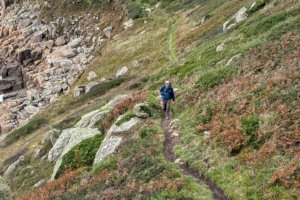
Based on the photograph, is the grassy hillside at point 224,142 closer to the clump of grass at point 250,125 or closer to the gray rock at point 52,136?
the clump of grass at point 250,125

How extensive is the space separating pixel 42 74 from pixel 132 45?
2784 cm

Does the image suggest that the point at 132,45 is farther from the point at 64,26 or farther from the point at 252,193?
the point at 252,193

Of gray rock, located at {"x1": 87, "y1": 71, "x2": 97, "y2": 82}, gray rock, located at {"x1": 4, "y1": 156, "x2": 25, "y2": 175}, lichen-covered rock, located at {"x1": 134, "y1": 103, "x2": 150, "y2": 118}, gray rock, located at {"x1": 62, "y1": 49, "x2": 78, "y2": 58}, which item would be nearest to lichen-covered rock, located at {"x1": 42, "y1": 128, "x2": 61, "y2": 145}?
gray rock, located at {"x1": 4, "y1": 156, "x2": 25, "y2": 175}

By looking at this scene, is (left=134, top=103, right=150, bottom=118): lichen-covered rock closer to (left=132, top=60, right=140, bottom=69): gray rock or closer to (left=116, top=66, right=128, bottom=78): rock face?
(left=132, top=60, right=140, bottom=69): gray rock

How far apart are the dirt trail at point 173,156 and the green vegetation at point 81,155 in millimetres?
4628

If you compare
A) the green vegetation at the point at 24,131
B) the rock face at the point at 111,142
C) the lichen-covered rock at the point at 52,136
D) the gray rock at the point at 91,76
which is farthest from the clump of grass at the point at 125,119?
the gray rock at the point at 91,76

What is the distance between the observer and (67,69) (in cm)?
5931

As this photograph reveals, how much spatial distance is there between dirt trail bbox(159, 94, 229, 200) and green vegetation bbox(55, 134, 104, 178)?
15.2 feet

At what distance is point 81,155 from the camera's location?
13.6 meters

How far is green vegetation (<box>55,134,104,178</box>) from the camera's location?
521 inches

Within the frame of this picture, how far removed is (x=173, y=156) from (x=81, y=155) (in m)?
6.41

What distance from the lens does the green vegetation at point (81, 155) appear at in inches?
521

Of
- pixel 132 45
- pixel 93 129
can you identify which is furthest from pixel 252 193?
pixel 132 45

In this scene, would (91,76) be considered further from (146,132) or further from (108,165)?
(108,165)
